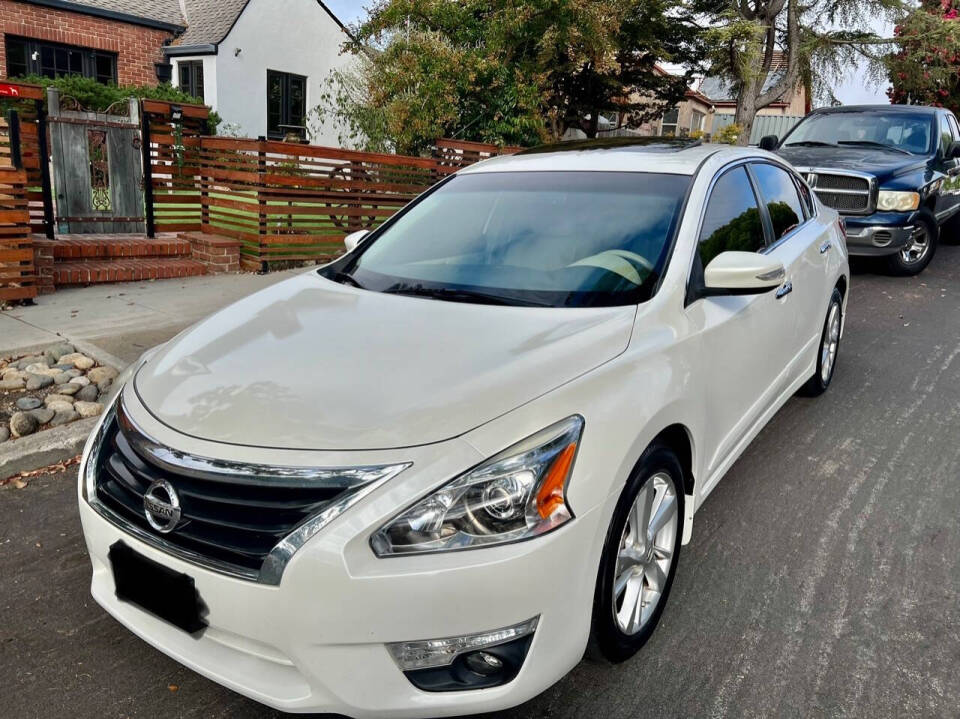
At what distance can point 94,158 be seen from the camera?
8734 millimetres

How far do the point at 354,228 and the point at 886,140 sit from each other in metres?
6.68

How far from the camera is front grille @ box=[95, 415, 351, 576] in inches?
77.8

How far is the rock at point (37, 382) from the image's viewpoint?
191 inches

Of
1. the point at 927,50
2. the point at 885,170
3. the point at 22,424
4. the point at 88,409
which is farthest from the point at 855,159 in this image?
the point at 927,50

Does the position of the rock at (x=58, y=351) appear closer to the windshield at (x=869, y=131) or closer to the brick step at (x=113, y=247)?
the brick step at (x=113, y=247)

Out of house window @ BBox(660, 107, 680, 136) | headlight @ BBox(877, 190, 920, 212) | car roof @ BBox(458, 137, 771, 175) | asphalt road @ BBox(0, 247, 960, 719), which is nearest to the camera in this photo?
asphalt road @ BBox(0, 247, 960, 719)

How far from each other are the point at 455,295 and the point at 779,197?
7.35 feet

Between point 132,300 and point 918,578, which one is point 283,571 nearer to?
point 918,578

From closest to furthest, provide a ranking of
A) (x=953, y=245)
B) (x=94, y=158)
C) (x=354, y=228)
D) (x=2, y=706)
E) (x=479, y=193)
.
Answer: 1. (x=2, y=706)
2. (x=479, y=193)
3. (x=94, y=158)
4. (x=354, y=228)
5. (x=953, y=245)

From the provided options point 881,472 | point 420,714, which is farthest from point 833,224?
point 420,714

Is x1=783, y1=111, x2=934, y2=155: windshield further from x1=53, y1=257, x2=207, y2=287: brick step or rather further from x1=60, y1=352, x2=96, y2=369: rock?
x1=60, y1=352, x2=96, y2=369: rock

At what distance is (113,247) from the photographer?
26.2 ft

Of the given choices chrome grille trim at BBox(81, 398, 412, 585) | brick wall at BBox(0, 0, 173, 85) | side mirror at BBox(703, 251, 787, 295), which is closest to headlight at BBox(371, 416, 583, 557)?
chrome grille trim at BBox(81, 398, 412, 585)

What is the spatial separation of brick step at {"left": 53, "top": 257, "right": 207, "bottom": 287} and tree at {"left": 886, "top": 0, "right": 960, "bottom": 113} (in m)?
19.1
